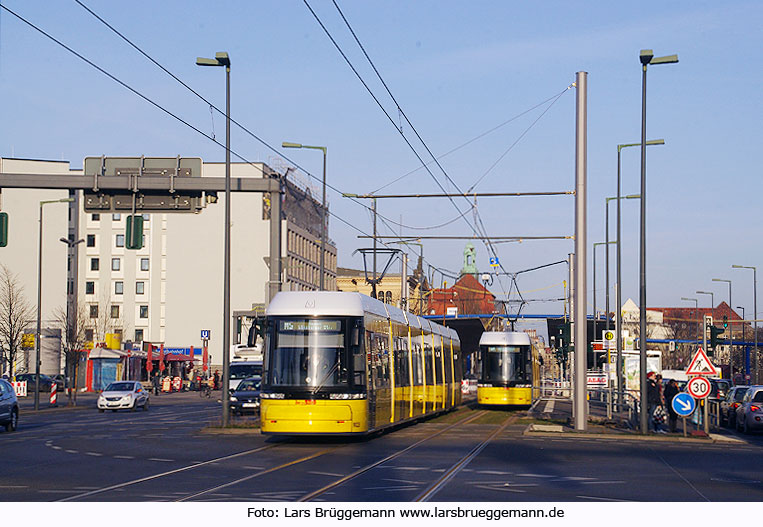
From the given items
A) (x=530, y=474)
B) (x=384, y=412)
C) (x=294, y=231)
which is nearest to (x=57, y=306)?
(x=294, y=231)

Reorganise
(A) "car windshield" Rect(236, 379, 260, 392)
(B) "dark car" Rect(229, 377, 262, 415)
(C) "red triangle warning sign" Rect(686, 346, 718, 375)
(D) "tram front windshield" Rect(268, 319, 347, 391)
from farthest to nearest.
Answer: (A) "car windshield" Rect(236, 379, 260, 392), (B) "dark car" Rect(229, 377, 262, 415), (C) "red triangle warning sign" Rect(686, 346, 718, 375), (D) "tram front windshield" Rect(268, 319, 347, 391)

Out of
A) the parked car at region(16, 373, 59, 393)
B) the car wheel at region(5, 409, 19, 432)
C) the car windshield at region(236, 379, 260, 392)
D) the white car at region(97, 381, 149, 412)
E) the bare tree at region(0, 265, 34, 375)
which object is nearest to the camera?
the car wheel at region(5, 409, 19, 432)

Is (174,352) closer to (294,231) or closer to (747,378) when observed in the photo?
(294,231)

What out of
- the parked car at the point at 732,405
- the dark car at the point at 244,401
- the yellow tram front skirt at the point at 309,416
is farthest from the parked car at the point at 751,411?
the dark car at the point at 244,401

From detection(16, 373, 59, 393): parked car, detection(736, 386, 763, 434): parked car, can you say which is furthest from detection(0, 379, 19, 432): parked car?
detection(16, 373, 59, 393): parked car

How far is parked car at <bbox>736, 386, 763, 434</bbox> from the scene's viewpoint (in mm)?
33078

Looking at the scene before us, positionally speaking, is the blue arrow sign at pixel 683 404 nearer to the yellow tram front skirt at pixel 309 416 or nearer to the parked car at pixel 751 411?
the parked car at pixel 751 411

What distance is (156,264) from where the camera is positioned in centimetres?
10681

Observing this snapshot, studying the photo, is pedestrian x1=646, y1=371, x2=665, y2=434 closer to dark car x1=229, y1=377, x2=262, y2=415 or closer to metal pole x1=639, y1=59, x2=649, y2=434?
metal pole x1=639, y1=59, x2=649, y2=434

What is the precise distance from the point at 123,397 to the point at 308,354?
27.3m

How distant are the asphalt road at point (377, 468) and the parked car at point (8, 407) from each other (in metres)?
3.19

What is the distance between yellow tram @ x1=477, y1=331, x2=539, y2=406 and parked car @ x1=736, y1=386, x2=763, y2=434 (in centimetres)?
941

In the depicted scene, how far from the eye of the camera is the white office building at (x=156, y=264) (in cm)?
10425

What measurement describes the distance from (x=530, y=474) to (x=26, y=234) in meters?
95.7
